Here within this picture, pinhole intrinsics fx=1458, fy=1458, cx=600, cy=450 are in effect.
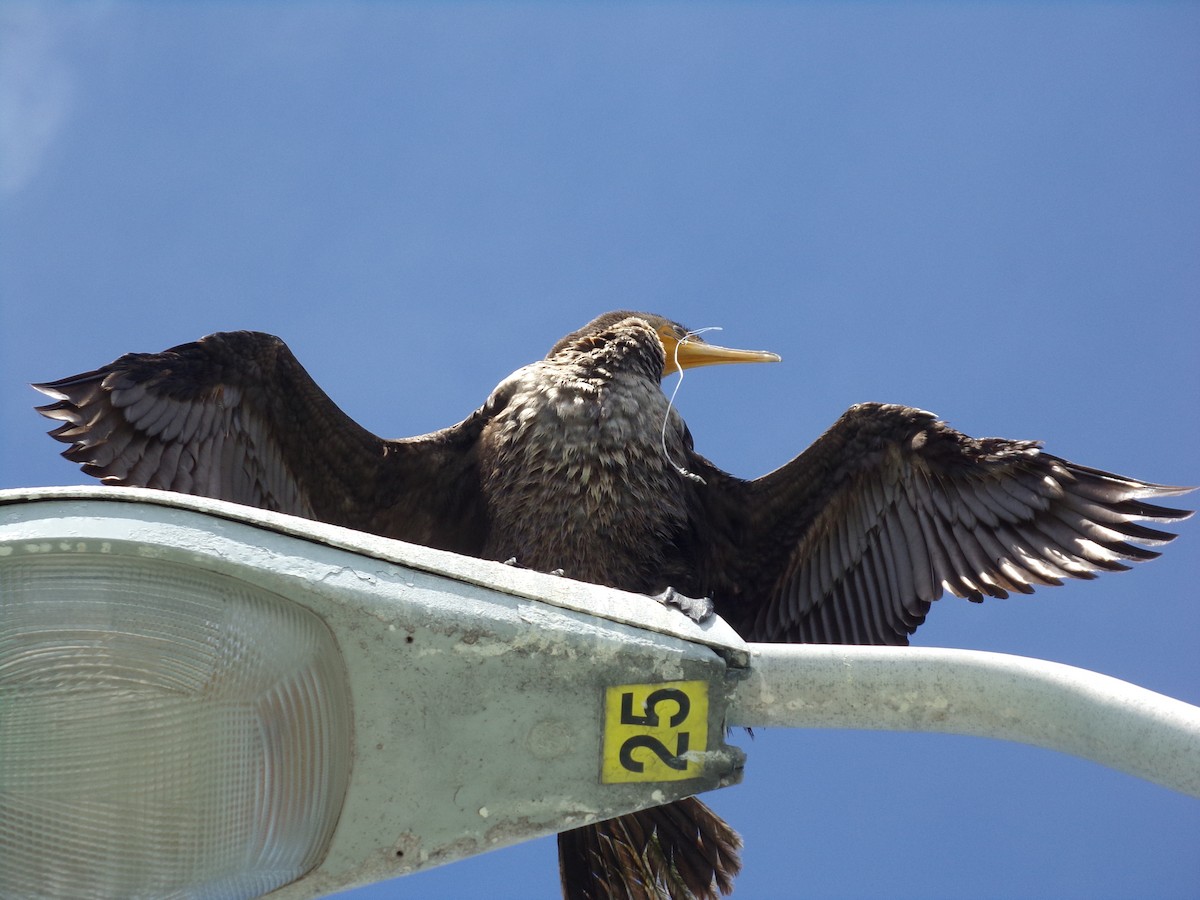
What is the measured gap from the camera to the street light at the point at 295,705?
317 centimetres

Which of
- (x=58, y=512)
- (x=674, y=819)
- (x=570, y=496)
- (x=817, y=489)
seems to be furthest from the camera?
(x=817, y=489)

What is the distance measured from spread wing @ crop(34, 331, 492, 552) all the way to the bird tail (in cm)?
143

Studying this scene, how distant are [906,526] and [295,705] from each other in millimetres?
3160

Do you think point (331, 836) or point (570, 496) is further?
point (570, 496)

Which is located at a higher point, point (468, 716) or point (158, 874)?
point (468, 716)

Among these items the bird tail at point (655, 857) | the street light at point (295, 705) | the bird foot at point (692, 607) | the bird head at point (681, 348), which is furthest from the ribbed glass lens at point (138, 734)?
the bird head at point (681, 348)

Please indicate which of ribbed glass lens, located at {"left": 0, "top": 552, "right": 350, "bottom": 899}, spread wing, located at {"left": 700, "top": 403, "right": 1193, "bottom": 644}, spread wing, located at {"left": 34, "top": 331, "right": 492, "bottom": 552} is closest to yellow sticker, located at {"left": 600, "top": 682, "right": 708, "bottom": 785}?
ribbed glass lens, located at {"left": 0, "top": 552, "right": 350, "bottom": 899}

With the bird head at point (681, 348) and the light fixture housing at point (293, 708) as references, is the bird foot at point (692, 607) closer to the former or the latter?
the light fixture housing at point (293, 708)

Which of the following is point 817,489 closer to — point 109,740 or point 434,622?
point 434,622

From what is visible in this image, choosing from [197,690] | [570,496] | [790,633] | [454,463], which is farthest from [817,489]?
[197,690]

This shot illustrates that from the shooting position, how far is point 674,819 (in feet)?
17.3

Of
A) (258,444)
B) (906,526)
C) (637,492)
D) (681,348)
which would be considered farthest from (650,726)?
(681,348)

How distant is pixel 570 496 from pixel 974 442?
5.13ft

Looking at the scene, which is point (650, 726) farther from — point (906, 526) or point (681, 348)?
point (681, 348)
